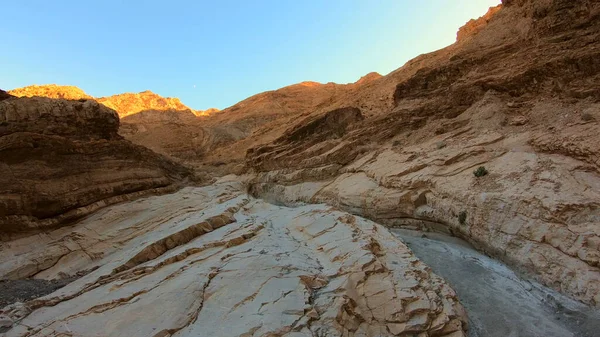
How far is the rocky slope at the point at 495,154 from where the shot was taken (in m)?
7.31

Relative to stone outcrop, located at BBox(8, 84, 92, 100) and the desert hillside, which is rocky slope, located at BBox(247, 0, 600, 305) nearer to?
the desert hillside

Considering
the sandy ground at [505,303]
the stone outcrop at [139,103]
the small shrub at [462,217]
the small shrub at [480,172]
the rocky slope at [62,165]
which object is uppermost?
the stone outcrop at [139,103]

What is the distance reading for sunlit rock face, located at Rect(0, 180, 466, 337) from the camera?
217 inches

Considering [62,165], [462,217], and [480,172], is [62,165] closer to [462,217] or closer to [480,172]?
[462,217]

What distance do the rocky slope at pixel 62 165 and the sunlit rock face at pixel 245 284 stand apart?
1.23m

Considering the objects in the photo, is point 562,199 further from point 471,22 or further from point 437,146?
→ point 471,22

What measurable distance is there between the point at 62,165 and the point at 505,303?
14.4 m

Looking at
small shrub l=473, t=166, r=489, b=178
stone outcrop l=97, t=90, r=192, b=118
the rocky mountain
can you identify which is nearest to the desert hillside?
small shrub l=473, t=166, r=489, b=178

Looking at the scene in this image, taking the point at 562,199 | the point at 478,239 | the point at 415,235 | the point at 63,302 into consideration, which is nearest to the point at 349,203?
the point at 415,235

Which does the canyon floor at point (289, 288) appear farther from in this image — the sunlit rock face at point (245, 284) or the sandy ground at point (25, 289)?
the sandy ground at point (25, 289)

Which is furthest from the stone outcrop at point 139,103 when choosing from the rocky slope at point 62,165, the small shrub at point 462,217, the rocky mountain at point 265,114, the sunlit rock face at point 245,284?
the small shrub at point 462,217

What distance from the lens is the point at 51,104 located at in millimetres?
14695

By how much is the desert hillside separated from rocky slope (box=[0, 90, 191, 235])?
0.06 m

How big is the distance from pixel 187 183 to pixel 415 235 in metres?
12.2
